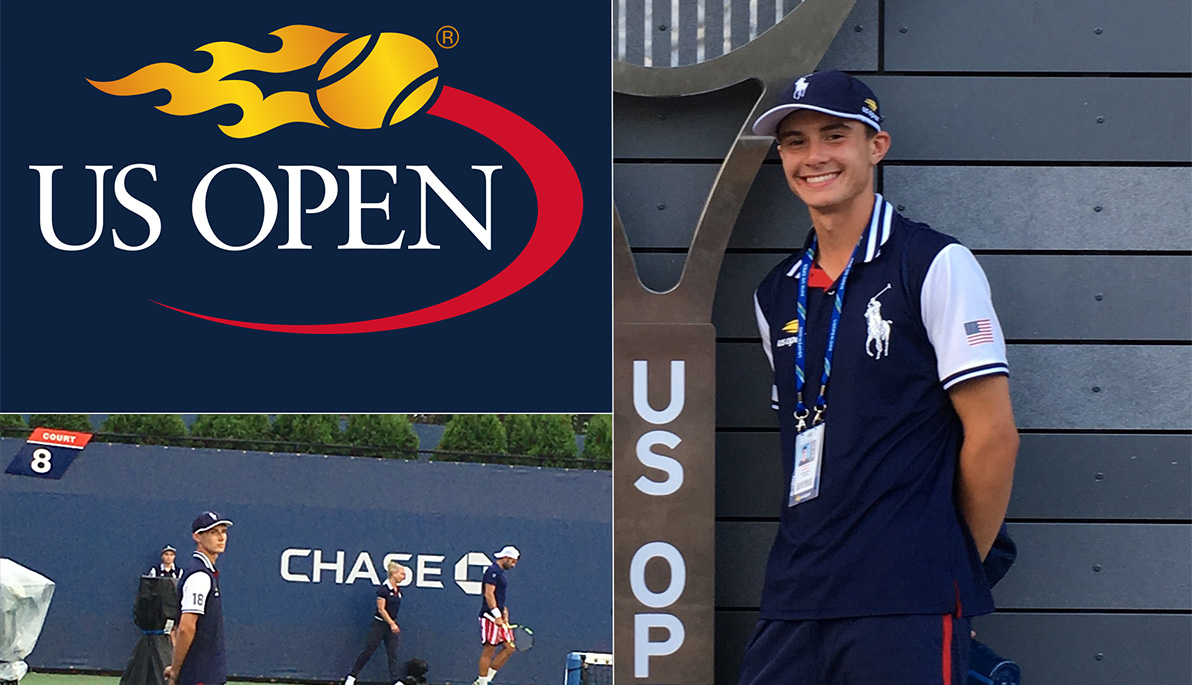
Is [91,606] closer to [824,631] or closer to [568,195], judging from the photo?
[568,195]

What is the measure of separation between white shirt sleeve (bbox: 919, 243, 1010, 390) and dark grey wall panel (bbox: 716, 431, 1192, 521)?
28.0 inches

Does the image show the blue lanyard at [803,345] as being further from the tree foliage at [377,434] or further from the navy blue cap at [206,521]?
the navy blue cap at [206,521]

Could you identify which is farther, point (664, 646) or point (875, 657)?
point (664, 646)

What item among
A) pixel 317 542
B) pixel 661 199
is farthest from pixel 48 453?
pixel 661 199

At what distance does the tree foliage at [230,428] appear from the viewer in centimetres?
296

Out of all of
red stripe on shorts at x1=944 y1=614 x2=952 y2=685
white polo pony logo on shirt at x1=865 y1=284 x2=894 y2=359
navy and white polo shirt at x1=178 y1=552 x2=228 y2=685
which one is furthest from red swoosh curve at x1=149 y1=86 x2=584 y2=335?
red stripe on shorts at x1=944 y1=614 x2=952 y2=685

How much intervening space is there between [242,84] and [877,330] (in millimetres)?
1546

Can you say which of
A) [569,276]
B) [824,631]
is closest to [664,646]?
[824,631]

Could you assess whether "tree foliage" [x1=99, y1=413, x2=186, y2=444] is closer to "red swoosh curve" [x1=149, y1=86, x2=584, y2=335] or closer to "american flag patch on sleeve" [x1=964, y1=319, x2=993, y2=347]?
"red swoosh curve" [x1=149, y1=86, x2=584, y2=335]

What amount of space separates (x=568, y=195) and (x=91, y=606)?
4.75ft

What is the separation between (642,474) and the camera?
2934 mm

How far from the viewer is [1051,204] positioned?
10.0 feet

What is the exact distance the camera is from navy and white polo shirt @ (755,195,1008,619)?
238cm

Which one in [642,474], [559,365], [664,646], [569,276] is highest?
[569,276]
